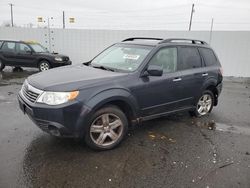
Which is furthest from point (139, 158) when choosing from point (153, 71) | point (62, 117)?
point (153, 71)

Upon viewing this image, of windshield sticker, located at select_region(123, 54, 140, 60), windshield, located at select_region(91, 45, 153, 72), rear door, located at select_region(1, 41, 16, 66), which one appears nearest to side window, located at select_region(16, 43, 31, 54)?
rear door, located at select_region(1, 41, 16, 66)

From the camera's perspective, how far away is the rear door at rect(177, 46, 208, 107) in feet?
17.2

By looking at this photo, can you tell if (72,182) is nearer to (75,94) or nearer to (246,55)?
(75,94)

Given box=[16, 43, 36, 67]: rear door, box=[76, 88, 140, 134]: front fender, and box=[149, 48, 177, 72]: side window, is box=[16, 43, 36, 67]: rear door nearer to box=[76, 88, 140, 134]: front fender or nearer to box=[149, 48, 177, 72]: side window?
box=[149, 48, 177, 72]: side window

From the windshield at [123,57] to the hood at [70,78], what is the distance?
36 centimetres

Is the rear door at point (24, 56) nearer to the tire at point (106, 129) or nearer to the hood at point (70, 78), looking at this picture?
the hood at point (70, 78)

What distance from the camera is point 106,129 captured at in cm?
413

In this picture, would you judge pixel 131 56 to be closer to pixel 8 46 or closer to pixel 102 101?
pixel 102 101

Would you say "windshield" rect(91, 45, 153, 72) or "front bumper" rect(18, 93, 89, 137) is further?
"windshield" rect(91, 45, 153, 72)

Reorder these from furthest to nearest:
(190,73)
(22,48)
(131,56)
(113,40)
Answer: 1. (113,40)
2. (22,48)
3. (190,73)
4. (131,56)

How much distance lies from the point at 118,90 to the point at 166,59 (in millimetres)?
1442

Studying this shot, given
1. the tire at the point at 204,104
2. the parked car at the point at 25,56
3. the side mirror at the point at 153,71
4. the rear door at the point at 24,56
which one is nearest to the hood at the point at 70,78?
the side mirror at the point at 153,71

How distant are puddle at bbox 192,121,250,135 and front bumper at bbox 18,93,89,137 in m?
2.94

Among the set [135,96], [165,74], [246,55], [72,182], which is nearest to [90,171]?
[72,182]
